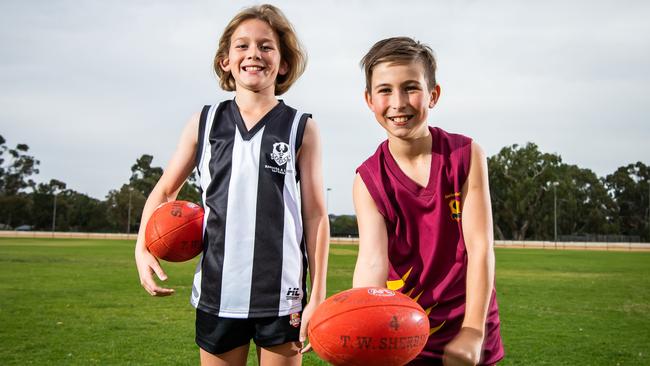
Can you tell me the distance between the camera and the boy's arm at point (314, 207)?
9.91ft

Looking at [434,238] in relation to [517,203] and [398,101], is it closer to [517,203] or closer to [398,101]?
[398,101]

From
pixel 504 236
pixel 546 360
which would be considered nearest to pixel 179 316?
pixel 546 360

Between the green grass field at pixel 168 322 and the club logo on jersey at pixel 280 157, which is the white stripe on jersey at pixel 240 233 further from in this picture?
the green grass field at pixel 168 322

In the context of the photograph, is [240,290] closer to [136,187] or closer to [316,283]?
[316,283]

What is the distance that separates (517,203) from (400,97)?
3381 inches

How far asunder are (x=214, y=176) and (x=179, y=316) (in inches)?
316

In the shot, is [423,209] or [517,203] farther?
[517,203]

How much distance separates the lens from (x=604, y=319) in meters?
10.7

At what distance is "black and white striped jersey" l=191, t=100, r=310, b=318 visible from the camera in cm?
290

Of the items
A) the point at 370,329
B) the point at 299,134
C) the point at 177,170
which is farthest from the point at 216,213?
the point at 370,329

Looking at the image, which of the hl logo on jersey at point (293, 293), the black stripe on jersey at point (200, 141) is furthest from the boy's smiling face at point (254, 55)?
the hl logo on jersey at point (293, 293)

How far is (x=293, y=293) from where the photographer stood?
9.65ft

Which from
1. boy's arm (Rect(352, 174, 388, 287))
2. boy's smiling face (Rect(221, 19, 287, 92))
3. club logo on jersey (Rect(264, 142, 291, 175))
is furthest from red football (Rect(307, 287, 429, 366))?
boy's smiling face (Rect(221, 19, 287, 92))

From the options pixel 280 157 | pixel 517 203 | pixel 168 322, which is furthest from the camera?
pixel 517 203
